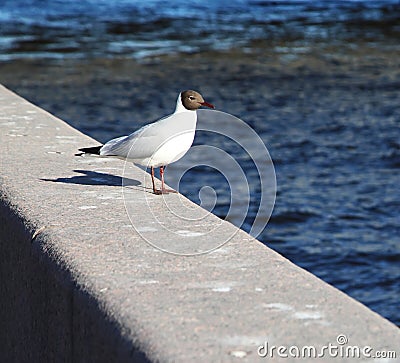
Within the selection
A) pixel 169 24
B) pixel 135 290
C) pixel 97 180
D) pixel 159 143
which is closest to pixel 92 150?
pixel 97 180

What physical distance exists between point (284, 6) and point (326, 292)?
2563 cm

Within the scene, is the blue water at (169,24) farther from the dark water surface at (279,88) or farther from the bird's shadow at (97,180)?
the bird's shadow at (97,180)

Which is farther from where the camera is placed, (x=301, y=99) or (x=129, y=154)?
(x=301, y=99)

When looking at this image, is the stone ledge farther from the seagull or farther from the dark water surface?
the dark water surface

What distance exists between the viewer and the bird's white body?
429 cm

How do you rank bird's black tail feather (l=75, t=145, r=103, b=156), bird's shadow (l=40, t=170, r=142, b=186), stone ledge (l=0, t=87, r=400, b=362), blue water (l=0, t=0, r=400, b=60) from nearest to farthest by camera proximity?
stone ledge (l=0, t=87, r=400, b=362)
bird's shadow (l=40, t=170, r=142, b=186)
bird's black tail feather (l=75, t=145, r=103, b=156)
blue water (l=0, t=0, r=400, b=60)

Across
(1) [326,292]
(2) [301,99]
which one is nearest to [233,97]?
(2) [301,99]

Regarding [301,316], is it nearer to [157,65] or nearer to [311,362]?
[311,362]

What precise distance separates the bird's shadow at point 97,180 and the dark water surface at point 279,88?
136 inches

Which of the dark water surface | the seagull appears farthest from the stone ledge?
the dark water surface

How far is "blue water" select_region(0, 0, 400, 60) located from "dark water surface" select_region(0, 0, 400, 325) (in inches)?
1.9

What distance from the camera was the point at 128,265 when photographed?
3.06 metres

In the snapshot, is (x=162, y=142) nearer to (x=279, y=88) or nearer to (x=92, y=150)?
(x=92, y=150)

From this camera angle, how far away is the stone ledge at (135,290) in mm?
2504
